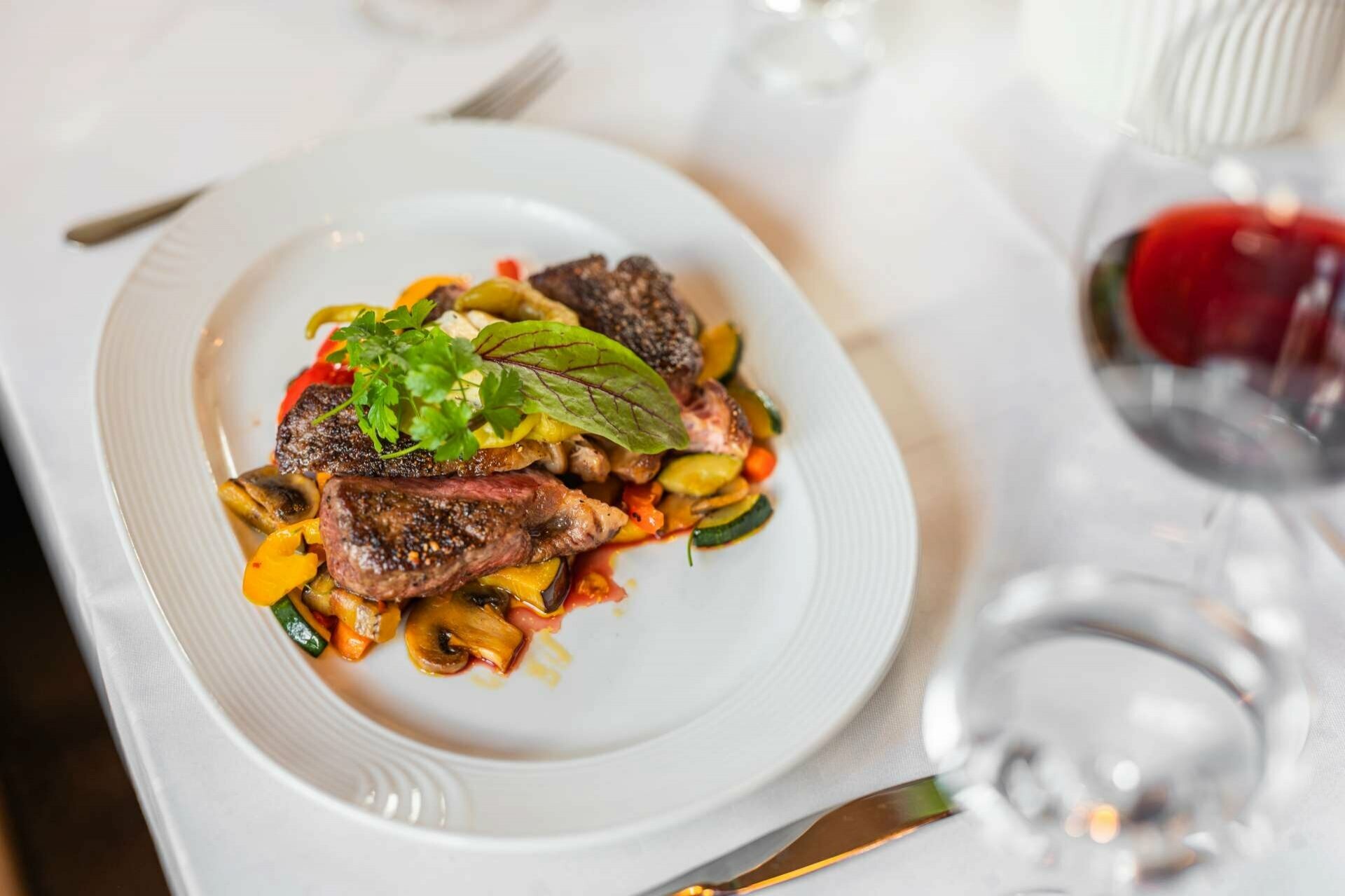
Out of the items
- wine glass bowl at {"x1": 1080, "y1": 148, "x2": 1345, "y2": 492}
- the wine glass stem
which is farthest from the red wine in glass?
the wine glass stem

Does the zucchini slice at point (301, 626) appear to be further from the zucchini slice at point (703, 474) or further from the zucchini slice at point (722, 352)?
the zucchini slice at point (722, 352)

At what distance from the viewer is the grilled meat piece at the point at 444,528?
1.44 metres

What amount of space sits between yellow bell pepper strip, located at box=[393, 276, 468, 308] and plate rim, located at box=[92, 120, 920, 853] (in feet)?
1.23

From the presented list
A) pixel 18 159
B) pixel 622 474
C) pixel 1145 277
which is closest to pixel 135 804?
pixel 622 474

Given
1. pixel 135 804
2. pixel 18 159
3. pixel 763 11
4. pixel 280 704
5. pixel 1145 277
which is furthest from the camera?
pixel 763 11

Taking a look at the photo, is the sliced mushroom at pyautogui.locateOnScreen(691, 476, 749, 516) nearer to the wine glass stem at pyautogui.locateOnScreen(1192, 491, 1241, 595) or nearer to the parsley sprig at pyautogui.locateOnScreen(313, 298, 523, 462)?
the parsley sprig at pyautogui.locateOnScreen(313, 298, 523, 462)

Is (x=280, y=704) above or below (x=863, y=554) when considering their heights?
below

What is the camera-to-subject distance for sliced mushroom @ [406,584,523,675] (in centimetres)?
151

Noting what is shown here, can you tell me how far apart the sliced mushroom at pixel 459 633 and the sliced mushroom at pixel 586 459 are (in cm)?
23

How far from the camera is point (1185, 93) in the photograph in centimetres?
143

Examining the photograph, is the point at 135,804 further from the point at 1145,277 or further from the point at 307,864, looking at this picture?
the point at 1145,277

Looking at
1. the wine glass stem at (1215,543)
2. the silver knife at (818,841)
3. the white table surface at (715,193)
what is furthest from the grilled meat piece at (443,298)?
the wine glass stem at (1215,543)

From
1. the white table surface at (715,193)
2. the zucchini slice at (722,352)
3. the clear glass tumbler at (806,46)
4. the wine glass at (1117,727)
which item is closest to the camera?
the wine glass at (1117,727)

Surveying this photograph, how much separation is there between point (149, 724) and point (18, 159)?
52.9 inches
